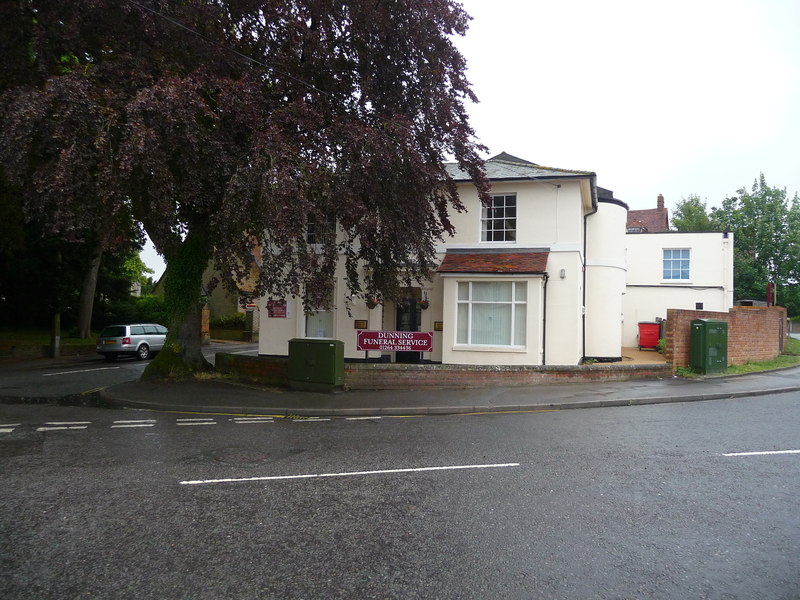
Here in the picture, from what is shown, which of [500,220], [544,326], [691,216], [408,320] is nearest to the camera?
[544,326]

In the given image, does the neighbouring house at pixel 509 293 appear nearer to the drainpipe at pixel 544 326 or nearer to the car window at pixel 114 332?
the drainpipe at pixel 544 326

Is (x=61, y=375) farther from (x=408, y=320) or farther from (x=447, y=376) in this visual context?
(x=447, y=376)

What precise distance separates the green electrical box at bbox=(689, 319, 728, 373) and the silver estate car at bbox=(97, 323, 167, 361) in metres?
22.1

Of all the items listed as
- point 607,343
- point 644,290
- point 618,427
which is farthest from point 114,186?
point 644,290

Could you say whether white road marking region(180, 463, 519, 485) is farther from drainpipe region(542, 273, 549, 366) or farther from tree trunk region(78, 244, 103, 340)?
tree trunk region(78, 244, 103, 340)

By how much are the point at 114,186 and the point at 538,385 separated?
10658 millimetres

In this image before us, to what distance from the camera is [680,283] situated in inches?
1041

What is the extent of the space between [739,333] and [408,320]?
35.5 feet

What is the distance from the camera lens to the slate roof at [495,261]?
16.3 metres

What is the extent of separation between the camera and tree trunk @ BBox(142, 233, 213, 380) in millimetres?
15031

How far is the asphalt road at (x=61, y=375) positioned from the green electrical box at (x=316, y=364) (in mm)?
5582

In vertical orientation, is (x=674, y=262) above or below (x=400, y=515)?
above

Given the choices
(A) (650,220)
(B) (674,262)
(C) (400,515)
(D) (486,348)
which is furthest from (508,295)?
(A) (650,220)

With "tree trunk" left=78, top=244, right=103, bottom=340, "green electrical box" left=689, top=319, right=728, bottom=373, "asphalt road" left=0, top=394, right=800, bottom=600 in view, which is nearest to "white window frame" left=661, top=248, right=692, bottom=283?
"green electrical box" left=689, top=319, right=728, bottom=373
